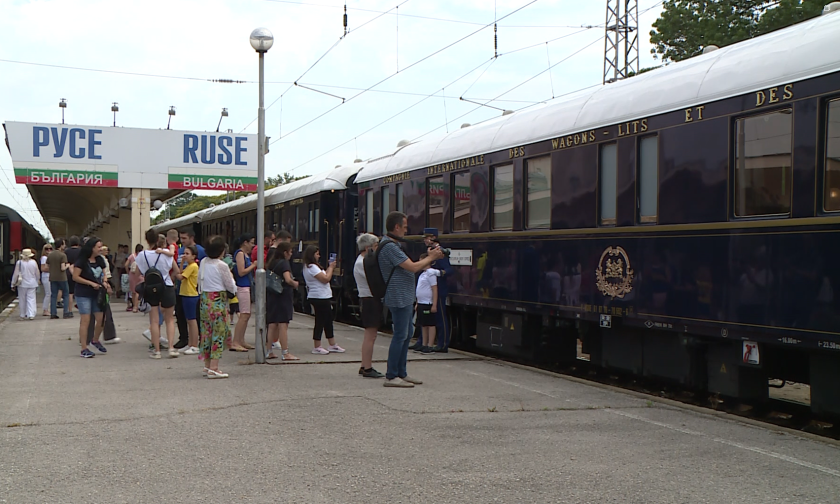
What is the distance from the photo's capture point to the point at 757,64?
773cm

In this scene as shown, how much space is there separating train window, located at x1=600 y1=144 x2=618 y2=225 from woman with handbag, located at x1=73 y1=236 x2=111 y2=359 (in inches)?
261

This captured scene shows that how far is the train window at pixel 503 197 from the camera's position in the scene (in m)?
11.5

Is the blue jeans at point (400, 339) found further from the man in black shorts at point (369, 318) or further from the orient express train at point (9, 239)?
the orient express train at point (9, 239)

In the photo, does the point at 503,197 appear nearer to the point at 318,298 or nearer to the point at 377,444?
the point at 318,298

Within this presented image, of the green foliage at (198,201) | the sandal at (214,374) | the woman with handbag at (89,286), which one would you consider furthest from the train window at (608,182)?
the green foliage at (198,201)

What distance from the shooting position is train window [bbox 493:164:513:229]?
37.8 ft

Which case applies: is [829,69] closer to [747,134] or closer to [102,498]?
[747,134]

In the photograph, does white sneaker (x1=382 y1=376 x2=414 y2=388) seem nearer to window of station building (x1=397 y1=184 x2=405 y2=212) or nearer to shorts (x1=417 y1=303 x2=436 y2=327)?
shorts (x1=417 y1=303 x2=436 y2=327)

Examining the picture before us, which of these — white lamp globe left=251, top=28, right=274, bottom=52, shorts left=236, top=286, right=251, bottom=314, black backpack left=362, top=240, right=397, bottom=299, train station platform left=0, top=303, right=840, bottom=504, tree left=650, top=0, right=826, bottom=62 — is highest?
tree left=650, top=0, right=826, bottom=62

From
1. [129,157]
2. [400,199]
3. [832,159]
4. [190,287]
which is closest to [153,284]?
[190,287]

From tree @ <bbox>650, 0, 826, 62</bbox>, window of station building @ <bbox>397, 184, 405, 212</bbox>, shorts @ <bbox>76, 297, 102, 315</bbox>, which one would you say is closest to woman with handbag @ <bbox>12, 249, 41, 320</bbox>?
shorts @ <bbox>76, 297, 102, 315</bbox>

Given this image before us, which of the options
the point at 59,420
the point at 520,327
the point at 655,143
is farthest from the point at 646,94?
the point at 59,420

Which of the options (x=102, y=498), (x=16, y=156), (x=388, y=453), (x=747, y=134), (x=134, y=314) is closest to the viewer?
(x=102, y=498)

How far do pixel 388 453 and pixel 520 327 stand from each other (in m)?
5.71
